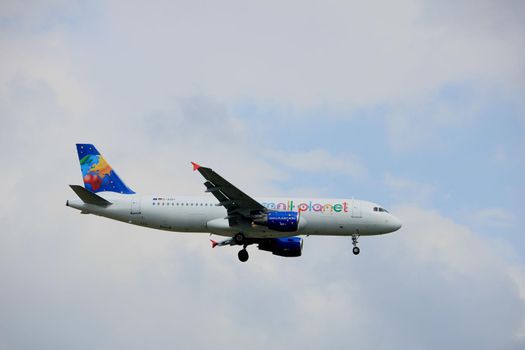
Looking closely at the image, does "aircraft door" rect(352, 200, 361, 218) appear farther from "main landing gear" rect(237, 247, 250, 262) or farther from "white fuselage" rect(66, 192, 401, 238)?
"main landing gear" rect(237, 247, 250, 262)

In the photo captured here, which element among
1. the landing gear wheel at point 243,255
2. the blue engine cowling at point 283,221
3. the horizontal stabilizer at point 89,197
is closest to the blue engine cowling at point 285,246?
the landing gear wheel at point 243,255

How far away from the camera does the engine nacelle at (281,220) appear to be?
60.0 meters

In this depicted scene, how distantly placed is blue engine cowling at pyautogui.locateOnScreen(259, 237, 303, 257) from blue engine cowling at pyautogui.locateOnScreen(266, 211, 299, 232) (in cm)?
585

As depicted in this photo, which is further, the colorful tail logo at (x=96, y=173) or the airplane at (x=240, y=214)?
the colorful tail logo at (x=96, y=173)

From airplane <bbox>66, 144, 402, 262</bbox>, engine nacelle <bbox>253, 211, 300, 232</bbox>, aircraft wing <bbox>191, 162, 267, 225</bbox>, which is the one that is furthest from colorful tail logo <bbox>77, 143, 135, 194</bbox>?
engine nacelle <bbox>253, 211, 300, 232</bbox>

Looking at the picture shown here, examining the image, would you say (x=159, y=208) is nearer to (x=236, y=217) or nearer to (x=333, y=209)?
(x=236, y=217)

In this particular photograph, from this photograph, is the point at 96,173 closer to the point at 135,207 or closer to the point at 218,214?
the point at 135,207

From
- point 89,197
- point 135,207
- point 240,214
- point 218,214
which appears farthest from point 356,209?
point 89,197

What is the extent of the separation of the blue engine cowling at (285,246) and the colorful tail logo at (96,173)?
10618 mm

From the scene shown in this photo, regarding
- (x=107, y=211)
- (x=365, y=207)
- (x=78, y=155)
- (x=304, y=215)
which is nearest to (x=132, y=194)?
(x=107, y=211)

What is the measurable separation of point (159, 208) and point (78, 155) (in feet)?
30.7

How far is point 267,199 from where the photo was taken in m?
63.1

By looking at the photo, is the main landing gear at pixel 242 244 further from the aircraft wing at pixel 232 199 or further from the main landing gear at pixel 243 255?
the aircraft wing at pixel 232 199

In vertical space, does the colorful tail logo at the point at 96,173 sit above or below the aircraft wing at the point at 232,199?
above
